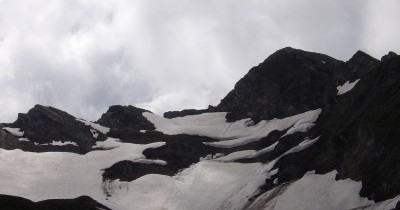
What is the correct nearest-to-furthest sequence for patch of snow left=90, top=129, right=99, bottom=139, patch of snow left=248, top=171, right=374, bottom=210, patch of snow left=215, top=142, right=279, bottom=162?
patch of snow left=248, top=171, right=374, bottom=210 → patch of snow left=215, top=142, right=279, bottom=162 → patch of snow left=90, top=129, right=99, bottom=139

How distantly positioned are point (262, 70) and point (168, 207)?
76.3 meters

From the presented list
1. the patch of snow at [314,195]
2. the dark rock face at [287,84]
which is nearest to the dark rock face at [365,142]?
the patch of snow at [314,195]

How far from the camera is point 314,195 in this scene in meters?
76.2

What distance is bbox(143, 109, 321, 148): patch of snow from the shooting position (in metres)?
126

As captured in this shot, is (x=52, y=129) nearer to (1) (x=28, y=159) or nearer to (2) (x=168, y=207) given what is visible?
(1) (x=28, y=159)

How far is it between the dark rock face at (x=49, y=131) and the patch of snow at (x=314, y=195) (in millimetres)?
63217

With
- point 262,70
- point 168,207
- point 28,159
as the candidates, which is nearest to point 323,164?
point 168,207

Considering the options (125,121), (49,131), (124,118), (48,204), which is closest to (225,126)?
(125,121)

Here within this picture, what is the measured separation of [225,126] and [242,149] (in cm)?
2623

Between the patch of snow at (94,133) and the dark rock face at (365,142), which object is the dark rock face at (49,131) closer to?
the patch of snow at (94,133)

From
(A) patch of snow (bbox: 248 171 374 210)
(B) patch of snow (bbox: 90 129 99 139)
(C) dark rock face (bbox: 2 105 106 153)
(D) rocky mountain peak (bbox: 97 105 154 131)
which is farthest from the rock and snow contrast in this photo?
(B) patch of snow (bbox: 90 129 99 139)

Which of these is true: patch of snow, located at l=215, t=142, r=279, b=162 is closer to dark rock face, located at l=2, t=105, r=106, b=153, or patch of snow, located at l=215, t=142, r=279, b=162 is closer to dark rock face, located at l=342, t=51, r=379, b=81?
dark rock face, located at l=342, t=51, r=379, b=81

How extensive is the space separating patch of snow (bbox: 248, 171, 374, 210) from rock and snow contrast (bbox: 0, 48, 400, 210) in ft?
0.72

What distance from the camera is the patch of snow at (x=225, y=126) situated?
413ft
